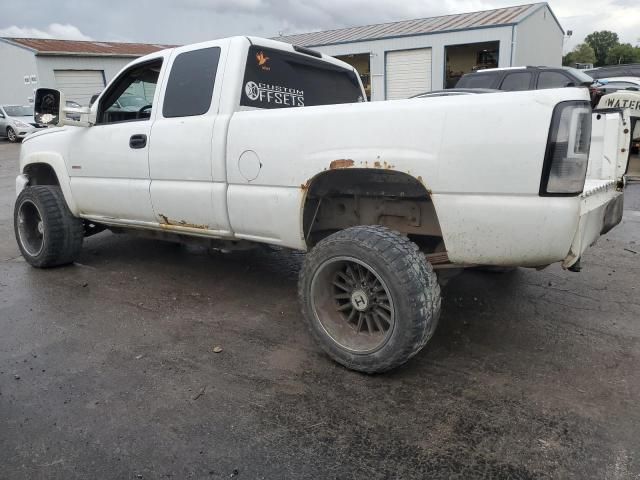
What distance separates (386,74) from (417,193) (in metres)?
21.8

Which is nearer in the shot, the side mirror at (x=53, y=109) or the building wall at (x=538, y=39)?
the side mirror at (x=53, y=109)

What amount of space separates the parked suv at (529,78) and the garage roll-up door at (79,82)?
24259 mm

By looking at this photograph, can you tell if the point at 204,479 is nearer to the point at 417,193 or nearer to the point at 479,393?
the point at 479,393

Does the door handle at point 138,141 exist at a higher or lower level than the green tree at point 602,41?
lower

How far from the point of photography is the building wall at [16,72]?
28109 millimetres

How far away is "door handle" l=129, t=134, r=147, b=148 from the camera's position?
158 inches

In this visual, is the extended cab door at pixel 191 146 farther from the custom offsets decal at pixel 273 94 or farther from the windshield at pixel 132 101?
the windshield at pixel 132 101

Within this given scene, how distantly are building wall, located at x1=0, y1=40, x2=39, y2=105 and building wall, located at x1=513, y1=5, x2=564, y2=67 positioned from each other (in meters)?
24.0

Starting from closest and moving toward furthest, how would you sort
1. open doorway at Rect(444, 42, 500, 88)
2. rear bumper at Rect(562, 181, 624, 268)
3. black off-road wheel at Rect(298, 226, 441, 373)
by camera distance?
rear bumper at Rect(562, 181, 624, 268) → black off-road wheel at Rect(298, 226, 441, 373) → open doorway at Rect(444, 42, 500, 88)

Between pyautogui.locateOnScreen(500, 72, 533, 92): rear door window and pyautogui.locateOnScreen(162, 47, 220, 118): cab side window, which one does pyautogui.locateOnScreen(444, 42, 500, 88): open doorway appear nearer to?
pyautogui.locateOnScreen(500, 72, 533, 92): rear door window

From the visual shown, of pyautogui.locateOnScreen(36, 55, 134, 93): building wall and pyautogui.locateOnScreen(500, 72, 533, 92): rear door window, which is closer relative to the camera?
pyautogui.locateOnScreen(500, 72, 533, 92): rear door window

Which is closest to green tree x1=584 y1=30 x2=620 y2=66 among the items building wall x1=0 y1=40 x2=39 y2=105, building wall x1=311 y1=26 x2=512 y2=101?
building wall x1=311 y1=26 x2=512 y2=101

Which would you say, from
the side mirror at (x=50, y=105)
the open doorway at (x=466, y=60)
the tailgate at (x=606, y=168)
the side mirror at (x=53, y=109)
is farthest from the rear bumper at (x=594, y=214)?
the open doorway at (x=466, y=60)

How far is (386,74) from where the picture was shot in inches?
922
